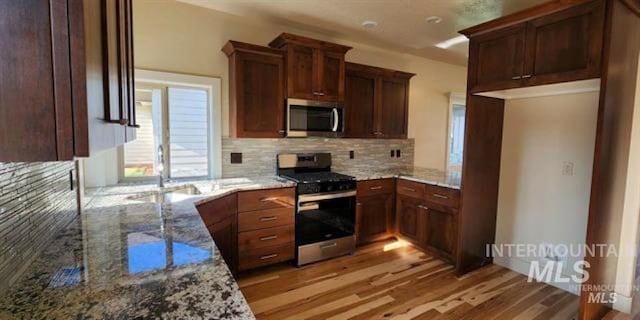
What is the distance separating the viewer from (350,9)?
112 inches

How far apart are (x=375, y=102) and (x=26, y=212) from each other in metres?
3.33

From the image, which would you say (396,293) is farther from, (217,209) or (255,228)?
(217,209)

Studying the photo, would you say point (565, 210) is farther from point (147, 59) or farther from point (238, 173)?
point (147, 59)

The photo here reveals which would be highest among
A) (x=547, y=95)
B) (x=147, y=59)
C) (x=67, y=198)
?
(x=147, y=59)

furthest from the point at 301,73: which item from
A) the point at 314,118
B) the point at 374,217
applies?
the point at 374,217

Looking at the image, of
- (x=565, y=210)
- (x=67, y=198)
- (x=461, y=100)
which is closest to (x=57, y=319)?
(x=67, y=198)

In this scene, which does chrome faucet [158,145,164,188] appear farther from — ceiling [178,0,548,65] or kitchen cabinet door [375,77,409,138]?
kitchen cabinet door [375,77,409,138]

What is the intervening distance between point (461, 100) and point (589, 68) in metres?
3.00

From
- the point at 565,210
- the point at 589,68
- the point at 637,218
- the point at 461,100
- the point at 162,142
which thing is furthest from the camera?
the point at 461,100

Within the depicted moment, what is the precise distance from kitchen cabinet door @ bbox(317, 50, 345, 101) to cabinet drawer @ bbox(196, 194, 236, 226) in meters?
1.44

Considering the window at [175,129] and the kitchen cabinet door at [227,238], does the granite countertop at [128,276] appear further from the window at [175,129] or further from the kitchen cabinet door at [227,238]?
the window at [175,129]

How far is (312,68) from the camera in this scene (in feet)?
10.4

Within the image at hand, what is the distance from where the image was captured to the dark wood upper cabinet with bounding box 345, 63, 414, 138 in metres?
3.63

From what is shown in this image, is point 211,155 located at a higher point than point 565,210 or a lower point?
higher
